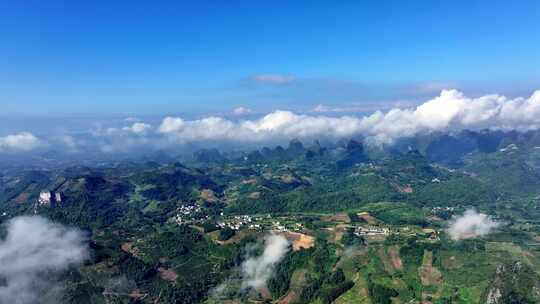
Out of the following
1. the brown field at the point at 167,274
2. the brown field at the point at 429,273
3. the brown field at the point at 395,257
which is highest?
the brown field at the point at 395,257

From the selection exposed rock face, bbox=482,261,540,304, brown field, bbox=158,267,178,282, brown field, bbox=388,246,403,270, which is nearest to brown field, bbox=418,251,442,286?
brown field, bbox=388,246,403,270

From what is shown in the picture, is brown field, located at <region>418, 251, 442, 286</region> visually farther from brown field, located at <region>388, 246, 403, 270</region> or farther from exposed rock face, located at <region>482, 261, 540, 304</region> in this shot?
exposed rock face, located at <region>482, 261, 540, 304</region>

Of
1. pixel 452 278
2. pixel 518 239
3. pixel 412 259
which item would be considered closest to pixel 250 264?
pixel 412 259

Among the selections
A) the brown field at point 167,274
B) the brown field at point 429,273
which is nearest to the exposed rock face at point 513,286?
the brown field at point 429,273

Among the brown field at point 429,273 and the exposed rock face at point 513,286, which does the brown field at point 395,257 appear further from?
the exposed rock face at point 513,286

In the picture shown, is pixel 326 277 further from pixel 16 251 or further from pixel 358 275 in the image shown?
pixel 16 251

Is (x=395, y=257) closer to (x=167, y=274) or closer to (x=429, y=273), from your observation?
(x=429, y=273)

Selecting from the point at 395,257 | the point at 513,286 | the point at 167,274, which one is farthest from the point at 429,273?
the point at 167,274

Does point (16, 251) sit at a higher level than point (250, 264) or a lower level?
higher
